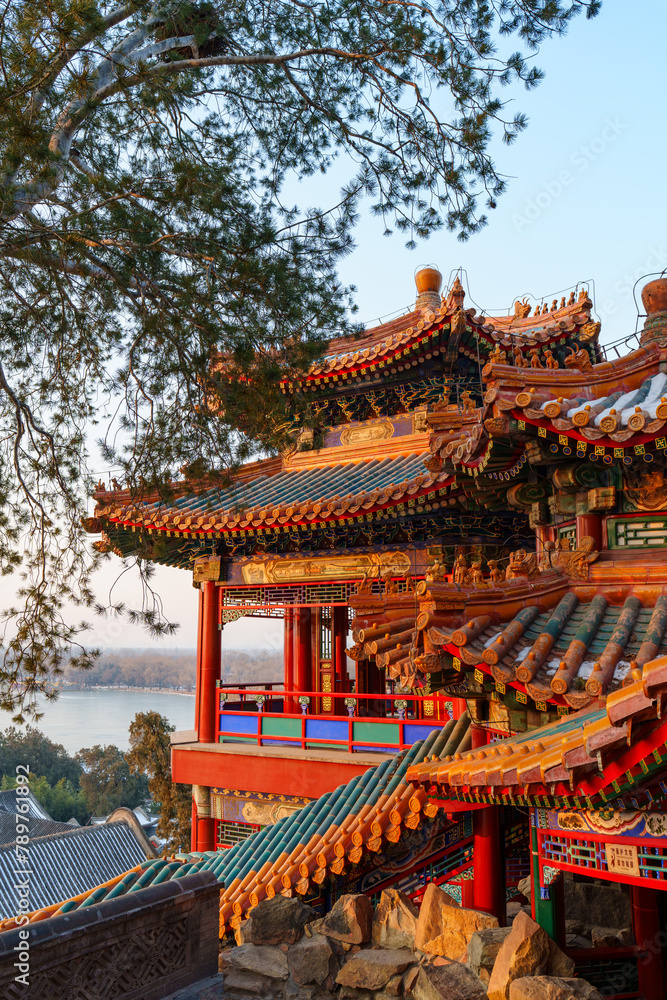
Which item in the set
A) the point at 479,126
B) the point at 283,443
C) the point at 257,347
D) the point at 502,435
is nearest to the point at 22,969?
the point at 283,443

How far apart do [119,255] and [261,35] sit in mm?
1724

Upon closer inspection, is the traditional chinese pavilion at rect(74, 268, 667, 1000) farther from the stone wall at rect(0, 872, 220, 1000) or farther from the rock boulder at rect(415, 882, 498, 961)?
the stone wall at rect(0, 872, 220, 1000)

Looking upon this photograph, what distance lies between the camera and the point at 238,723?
30.7 feet

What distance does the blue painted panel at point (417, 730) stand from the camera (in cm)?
770

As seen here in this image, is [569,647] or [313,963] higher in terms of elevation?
[569,647]

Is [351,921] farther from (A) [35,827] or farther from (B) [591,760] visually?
(A) [35,827]

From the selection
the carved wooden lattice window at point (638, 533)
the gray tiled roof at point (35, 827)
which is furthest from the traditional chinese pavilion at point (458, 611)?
the gray tiled roof at point (35, 827)

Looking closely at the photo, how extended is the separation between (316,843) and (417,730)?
76.6 inches

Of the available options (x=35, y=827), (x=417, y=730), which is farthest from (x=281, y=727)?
(x=35, y=827)

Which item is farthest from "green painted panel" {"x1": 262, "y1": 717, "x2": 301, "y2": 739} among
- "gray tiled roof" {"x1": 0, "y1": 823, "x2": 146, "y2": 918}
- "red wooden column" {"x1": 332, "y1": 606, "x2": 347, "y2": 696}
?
"gray tiled roof" {"x1": 0, "y1": 823, "x2": 146, "y2": 918}

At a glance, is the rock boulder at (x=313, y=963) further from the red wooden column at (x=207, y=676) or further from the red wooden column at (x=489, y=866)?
the red wooden column at (x=207, y=676)

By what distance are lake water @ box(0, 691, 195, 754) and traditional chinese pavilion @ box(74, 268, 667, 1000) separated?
5757cm

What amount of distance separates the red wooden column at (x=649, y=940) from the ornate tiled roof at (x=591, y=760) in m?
1.85

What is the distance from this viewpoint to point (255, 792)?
8.86 meters
